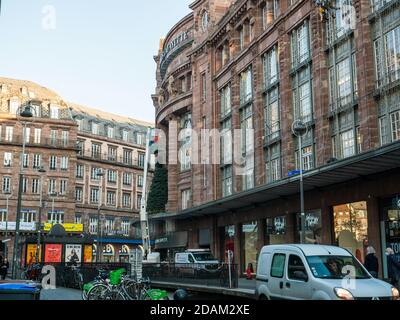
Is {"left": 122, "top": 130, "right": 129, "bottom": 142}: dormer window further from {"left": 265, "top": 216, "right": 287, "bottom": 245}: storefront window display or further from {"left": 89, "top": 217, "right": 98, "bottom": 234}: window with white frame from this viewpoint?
{"left": 265, "top": 216, "right": 287, "bottom": 245}: storefront window display

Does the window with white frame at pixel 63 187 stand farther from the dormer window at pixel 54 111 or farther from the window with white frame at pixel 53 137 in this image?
the dormer window at pixel 54 111

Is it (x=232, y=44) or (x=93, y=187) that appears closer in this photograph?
(x=232, y=44)

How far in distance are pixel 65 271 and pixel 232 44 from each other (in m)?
24.3

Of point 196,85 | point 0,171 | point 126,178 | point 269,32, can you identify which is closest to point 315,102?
point 269,32

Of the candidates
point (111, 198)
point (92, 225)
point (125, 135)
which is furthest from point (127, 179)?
point (92, 225)

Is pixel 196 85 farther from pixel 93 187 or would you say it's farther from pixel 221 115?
pixel 93 187

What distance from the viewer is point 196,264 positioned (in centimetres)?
2627

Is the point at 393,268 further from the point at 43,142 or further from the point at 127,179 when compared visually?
the point at 127,179

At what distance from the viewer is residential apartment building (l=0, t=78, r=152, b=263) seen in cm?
7575

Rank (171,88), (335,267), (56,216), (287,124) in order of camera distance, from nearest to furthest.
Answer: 1. (335,267)
2. (287,124)
3. (171,88)
4. (56,216)

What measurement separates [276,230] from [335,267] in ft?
73.5

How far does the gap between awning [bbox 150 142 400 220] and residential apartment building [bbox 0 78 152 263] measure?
35.1 metres

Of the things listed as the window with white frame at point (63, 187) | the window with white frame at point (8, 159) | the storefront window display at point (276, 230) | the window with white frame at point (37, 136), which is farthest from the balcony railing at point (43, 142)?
the storefront window display at point (276, 230)
